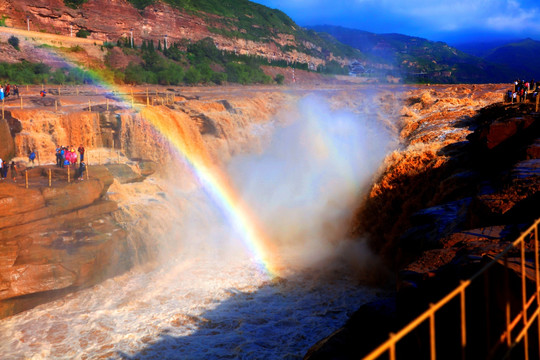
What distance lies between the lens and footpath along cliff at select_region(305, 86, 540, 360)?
475 cm

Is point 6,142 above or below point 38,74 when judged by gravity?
below

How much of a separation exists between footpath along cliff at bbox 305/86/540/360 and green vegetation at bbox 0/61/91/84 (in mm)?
27392

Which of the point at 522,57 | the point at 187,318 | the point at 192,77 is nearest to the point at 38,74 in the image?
the point at 192,77

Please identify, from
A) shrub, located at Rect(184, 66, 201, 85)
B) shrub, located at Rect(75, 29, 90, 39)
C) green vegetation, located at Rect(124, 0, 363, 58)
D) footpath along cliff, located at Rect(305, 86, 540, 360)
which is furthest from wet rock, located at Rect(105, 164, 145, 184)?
green vegetation, located at Rect(124, 0, 363, 58)

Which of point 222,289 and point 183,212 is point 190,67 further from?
point 222,289

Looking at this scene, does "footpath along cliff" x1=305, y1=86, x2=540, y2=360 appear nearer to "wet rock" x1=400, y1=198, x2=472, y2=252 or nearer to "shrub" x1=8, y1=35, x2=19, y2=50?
"wet rock" x1=400, y1=198, x2=472, y2=252

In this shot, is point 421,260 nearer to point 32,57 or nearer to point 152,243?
point 152,243

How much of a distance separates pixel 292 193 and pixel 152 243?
7.35m

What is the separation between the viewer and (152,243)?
→ 1511 cm

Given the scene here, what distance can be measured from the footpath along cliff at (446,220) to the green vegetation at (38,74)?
89.9 feet

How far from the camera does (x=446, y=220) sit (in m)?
8.64

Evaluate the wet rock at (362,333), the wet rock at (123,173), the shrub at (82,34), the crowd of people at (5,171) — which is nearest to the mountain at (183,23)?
the shrub at (82,34)

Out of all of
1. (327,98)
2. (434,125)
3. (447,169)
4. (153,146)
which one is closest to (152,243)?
(153,146)

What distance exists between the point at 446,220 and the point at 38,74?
112ft
